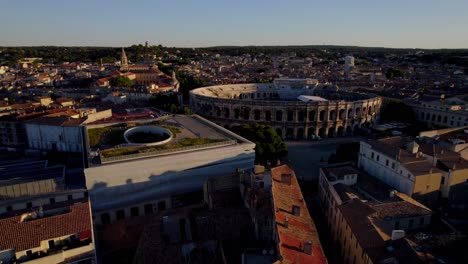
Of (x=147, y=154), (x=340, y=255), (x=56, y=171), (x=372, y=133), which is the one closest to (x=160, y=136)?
(x=147, y=154)

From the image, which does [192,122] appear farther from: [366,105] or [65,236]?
[366,105]

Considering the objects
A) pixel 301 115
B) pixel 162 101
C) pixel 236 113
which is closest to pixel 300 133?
pixel 301 115

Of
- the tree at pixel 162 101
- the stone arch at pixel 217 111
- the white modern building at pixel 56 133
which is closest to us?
the white modern building at pixel 56 133

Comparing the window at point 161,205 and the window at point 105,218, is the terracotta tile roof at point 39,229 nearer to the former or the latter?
the window at point 105,218

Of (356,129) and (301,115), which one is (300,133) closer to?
(301,115)

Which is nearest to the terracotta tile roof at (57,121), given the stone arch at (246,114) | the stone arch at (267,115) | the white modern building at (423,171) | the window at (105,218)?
the window at (105,218)

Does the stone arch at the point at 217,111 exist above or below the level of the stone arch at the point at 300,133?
above

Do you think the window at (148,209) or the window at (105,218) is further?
the window at (148,209)
